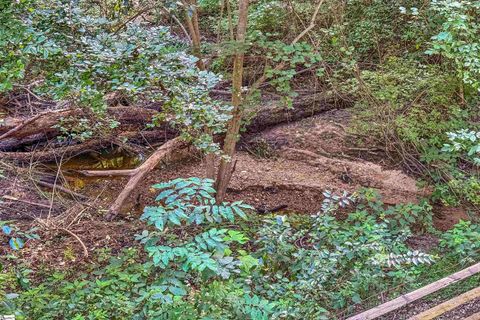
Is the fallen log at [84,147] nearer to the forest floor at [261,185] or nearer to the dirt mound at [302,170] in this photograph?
the forest floor at [261,185]

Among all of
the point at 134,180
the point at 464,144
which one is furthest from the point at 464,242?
the point at 134,180

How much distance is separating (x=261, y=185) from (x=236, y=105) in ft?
5.78

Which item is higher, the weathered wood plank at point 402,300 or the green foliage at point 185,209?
the green foliage at point 185,209

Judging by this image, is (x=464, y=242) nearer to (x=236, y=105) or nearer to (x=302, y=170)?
(x=236, y=105)

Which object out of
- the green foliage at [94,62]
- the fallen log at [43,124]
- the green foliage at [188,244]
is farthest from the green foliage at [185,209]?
the fallen log at [43,124]

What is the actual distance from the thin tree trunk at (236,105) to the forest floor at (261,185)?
63 cm

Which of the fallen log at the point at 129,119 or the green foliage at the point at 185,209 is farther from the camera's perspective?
the fallen log at the point at 129,119

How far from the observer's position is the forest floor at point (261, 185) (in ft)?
17.3

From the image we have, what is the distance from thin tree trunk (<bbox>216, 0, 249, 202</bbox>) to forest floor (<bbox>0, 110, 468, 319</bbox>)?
2.05 ft

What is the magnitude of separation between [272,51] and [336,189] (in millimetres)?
2391

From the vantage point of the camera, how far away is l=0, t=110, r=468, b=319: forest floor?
527 cm

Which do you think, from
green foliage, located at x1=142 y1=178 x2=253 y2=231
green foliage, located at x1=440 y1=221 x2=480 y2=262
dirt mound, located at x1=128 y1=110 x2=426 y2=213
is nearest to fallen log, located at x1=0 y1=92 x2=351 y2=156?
dirt mound, located at x1=128 y1=110 x2=426 y2=213

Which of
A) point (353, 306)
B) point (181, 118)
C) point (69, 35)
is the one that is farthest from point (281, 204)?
point (69, 35)

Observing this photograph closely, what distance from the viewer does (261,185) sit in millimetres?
6762
